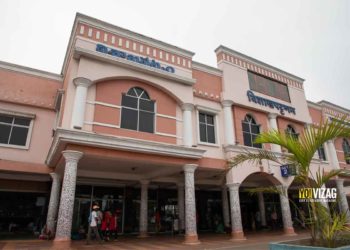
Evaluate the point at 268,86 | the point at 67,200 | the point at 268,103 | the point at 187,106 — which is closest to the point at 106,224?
the point at 67,200

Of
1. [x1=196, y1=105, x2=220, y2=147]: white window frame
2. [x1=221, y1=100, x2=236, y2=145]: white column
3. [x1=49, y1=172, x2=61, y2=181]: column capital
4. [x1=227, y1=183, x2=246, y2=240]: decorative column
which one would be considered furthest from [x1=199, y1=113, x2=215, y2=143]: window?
[x1=49, y1=172, x2=61, y2=181]: column capital

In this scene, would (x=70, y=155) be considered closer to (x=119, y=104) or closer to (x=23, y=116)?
(x=119, y=104)

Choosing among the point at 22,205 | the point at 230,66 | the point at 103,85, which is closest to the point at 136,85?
the point at 103,85

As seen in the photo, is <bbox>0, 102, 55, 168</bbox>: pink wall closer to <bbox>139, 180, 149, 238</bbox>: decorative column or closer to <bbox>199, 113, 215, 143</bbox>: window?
<bbox>139, 180, 149, 238</bbox>: decorative column

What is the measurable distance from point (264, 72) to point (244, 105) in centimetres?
340

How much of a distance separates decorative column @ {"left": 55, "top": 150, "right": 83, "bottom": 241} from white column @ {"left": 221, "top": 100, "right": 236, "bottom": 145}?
7.44 meters

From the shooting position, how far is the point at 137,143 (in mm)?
10227

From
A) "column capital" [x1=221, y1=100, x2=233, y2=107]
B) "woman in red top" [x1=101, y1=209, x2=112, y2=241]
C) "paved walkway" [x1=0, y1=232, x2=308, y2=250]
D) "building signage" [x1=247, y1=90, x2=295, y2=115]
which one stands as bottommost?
"paved walkway" [x1=0, y1=232, x2=308, y2=250]

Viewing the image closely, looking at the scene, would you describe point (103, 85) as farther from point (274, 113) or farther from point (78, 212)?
point (274, 113)

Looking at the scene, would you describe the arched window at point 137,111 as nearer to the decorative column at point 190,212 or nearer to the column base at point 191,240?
the decorative column at point 190,212

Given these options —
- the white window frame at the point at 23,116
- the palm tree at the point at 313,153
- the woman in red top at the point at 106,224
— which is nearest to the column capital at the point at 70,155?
the woman in red top at the point at 106,224

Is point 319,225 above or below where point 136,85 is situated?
below

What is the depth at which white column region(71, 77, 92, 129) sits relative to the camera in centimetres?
968

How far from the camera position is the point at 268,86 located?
1658 cm
